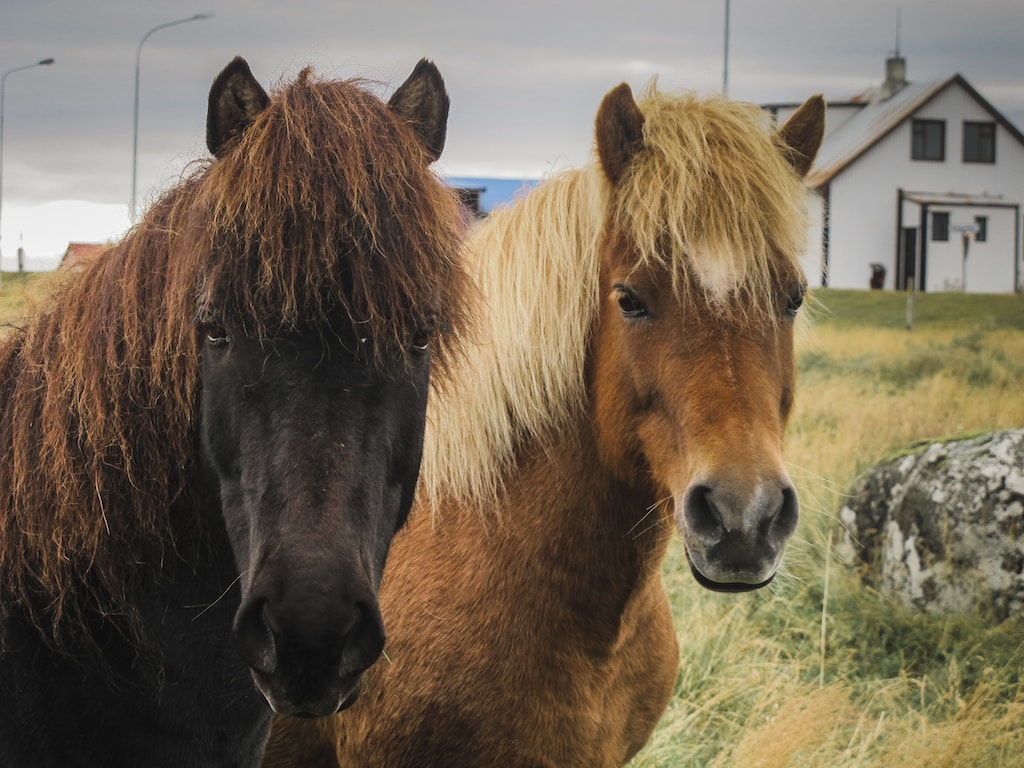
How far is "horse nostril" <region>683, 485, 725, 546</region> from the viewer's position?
269cm

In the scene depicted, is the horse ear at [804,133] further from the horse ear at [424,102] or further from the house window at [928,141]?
the house window at [928,141]

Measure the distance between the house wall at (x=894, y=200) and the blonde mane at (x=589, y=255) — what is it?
1239 inches

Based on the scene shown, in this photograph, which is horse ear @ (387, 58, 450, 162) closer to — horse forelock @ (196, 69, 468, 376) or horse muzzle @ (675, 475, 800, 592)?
horse forelock @ (196, 69, 468, 376)

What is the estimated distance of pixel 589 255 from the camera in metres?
3.21

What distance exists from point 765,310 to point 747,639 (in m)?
3.37

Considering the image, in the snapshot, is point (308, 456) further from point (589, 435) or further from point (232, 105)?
point (589, 435)

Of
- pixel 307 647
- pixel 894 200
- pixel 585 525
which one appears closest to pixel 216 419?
pixel 307 647

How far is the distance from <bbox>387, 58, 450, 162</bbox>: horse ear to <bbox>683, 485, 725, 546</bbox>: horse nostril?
111 centimetres

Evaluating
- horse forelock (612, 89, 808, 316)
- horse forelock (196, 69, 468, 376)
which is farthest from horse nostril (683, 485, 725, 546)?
horse forelock (196, 69, 468, 376)

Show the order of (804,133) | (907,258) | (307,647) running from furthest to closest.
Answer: (907,258), (804,133), (307,647)

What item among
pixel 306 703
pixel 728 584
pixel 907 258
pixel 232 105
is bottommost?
pixel 907 258

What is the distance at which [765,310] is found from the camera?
2.99 m

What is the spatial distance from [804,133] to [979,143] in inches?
1393

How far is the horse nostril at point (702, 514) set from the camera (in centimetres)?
269
